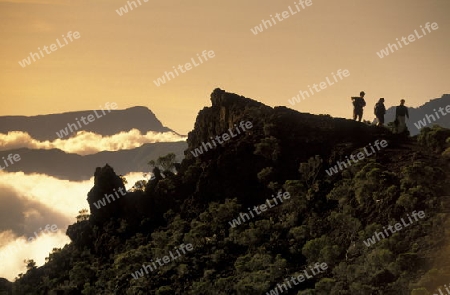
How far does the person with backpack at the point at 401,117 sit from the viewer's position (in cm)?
5600

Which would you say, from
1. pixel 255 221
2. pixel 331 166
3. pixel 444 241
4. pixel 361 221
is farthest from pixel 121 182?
pixel 444 241

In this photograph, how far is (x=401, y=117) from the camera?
58.1m

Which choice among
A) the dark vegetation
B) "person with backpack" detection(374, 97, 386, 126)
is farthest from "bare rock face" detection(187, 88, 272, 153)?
"person with backpack" detection(374, 97, 386, 126)

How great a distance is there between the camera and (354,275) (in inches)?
1742

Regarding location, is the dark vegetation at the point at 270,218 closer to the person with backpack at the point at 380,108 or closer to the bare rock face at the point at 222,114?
the bare rock face at the point at 222,114

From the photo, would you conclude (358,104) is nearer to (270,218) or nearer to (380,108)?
(380,108)

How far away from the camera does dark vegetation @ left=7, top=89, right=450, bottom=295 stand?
4444cm

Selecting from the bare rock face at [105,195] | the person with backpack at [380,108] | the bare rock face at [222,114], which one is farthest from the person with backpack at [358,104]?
the bare rock face at [105,195]

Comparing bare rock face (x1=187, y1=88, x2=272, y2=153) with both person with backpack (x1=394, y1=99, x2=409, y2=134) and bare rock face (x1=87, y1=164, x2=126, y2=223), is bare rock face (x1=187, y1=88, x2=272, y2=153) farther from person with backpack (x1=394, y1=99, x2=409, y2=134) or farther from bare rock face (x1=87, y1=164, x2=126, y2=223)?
person with backpack (x1=394, y1=99, x2=409, y2=134)

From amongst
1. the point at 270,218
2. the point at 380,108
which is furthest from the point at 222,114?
the point at 380,108

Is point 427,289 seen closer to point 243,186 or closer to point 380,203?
point 380,203

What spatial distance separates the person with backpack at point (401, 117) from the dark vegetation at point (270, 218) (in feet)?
4.19

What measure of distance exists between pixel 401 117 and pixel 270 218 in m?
18.4

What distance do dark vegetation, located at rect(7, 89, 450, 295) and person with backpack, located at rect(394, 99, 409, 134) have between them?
128 cm
